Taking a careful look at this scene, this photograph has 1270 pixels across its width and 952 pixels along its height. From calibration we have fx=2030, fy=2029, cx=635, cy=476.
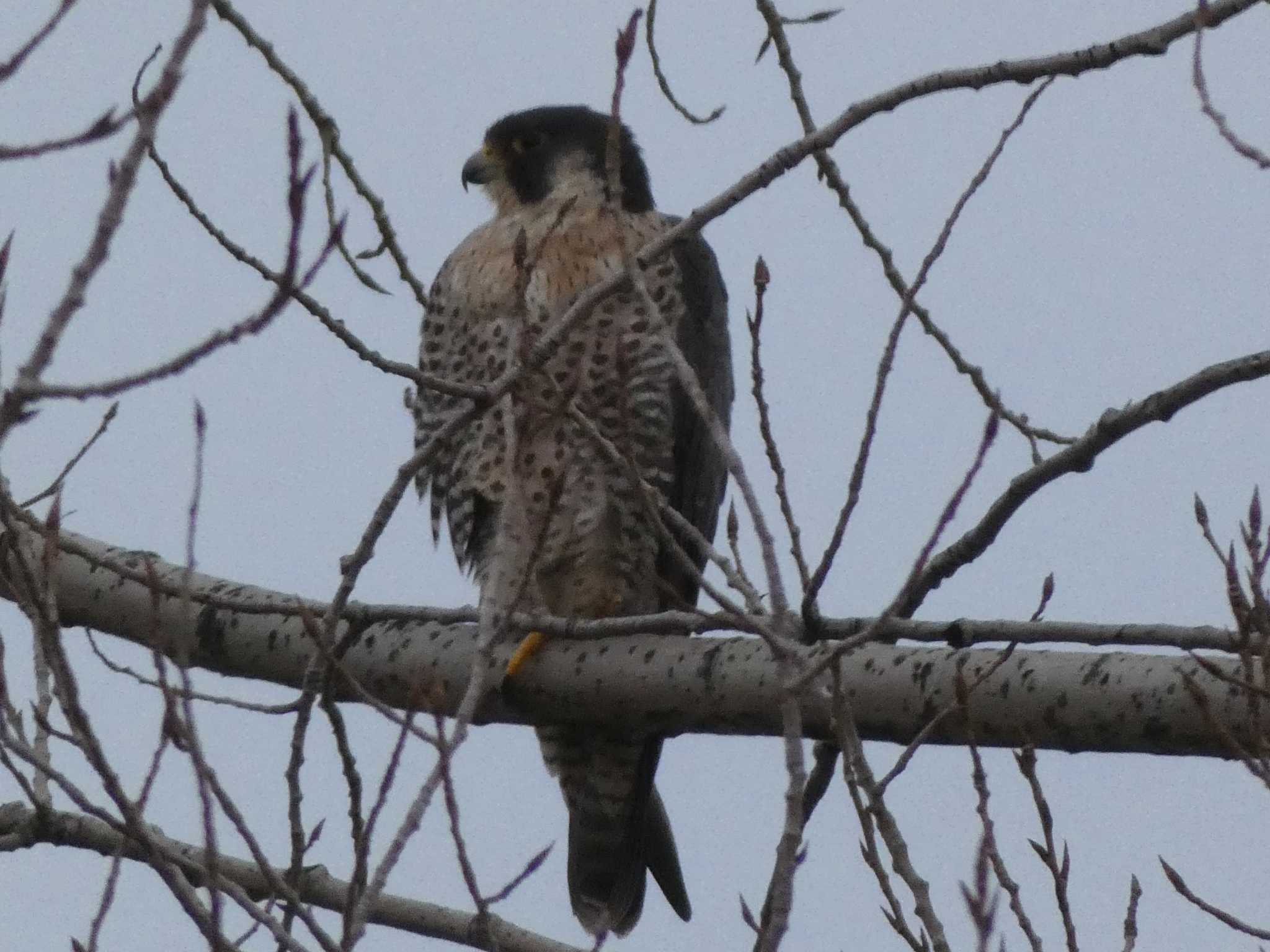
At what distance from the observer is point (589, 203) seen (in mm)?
5250

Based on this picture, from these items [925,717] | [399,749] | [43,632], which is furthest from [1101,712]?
[43,632]

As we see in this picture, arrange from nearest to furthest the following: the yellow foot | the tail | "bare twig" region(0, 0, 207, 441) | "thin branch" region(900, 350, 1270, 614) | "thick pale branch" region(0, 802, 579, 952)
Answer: "bare twig" region(0, 0, 207, 441) < "thin branch" region(900, 350, 1270, 614) < "thick pale branch" region(0, 802, 579, 952) < the yellow foot < the tail

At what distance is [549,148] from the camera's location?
548 cm

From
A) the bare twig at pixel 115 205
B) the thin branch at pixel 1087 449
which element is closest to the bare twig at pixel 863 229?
the thin branch at pixel 1087 449

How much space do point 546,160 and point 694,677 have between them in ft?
7.80

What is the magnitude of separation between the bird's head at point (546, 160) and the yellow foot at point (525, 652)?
5.61ft

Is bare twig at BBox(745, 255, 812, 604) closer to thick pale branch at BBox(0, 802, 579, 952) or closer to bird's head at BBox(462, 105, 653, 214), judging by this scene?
thick pale branch at BBox(0, 802, 579, 952)

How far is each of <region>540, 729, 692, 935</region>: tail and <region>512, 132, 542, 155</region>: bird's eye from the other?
1596mm

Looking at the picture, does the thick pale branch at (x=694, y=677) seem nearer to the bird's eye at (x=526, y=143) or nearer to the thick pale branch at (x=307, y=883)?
the thick pale branch at (x=307, y=883)

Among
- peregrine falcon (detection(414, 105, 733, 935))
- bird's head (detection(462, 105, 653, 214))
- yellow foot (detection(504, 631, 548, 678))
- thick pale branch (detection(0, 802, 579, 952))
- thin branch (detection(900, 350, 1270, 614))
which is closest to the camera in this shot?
thin branch (detection(900, 350, 1270, 614))

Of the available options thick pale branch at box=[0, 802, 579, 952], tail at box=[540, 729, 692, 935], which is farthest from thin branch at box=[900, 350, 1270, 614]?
tail at box=[540, 729, 692, 935]

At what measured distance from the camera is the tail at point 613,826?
492 centimetres

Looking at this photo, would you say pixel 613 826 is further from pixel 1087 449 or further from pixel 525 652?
pixel 1087 449

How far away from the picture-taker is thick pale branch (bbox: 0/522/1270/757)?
291 cm
